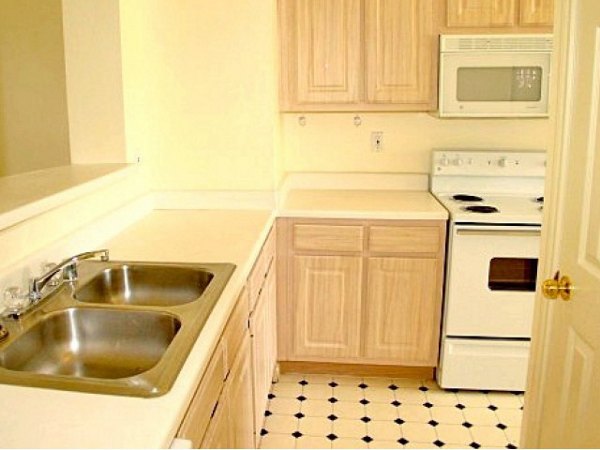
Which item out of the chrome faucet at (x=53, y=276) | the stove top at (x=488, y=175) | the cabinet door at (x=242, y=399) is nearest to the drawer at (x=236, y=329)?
the cabinet door at (x=242, y=399)

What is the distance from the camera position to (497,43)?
2885mm

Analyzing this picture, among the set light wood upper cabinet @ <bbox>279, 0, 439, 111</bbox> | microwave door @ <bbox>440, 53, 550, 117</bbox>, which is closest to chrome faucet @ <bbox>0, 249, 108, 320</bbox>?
light wood upper cabinet @ <bbox>279, 0, 439, 111</bbox>

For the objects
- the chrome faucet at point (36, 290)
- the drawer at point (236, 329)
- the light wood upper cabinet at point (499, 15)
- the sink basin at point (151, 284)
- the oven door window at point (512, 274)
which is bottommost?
the oven door window at point (512, 274)

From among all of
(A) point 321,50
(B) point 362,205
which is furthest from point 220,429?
(A) point 321,50

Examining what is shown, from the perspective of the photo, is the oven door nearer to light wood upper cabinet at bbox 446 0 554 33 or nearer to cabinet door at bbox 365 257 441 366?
cabinet door at bbox 365 257 441 366

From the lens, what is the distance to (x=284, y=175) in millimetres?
3430

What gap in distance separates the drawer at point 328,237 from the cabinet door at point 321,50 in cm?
69

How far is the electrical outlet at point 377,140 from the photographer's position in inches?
135

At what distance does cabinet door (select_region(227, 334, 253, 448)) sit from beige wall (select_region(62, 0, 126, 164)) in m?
1.05

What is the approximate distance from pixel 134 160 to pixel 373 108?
50.4 inches

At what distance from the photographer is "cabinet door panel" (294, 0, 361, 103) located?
118 inches

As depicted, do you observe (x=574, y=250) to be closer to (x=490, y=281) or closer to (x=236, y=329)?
(x=236, y=329)

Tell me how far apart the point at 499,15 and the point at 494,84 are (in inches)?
13.5

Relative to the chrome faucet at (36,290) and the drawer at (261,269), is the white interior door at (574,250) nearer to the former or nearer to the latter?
the drawer at (261,269)
